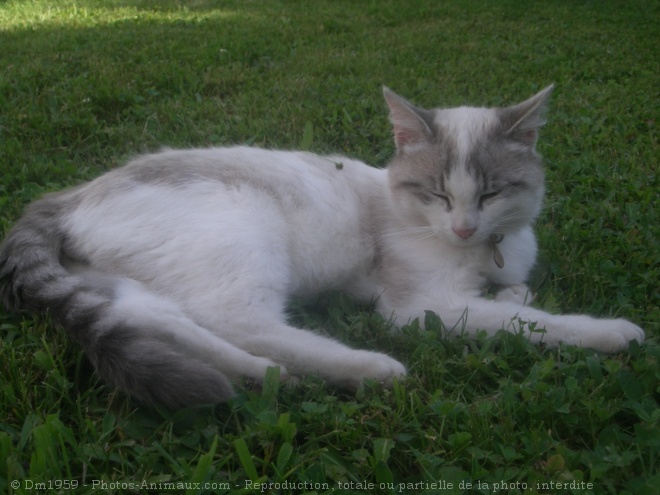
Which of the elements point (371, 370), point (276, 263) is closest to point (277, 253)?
point (276, 263)

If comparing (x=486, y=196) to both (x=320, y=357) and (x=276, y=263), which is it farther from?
(x=320, y=357)

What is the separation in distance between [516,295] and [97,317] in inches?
76.4

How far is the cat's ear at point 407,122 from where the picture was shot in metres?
3.14

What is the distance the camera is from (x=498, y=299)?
302 cm

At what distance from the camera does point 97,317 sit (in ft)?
7.22

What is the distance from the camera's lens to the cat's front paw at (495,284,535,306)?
9.84 ft

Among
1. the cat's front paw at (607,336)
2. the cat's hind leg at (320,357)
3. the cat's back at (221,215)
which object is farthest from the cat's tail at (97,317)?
the cat's front paw at (607,336)

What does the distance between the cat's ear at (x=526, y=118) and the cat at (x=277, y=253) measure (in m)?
0.01

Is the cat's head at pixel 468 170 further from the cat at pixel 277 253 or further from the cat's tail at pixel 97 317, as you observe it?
the cat's tail at pixel 97 317

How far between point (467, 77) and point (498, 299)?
408 centimetres

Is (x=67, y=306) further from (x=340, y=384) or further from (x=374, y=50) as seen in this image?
(x=374, y=50)

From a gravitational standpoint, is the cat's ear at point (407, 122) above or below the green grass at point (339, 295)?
above

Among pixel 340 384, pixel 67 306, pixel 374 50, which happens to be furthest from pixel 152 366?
pixel 374 50

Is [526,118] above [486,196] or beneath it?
above
